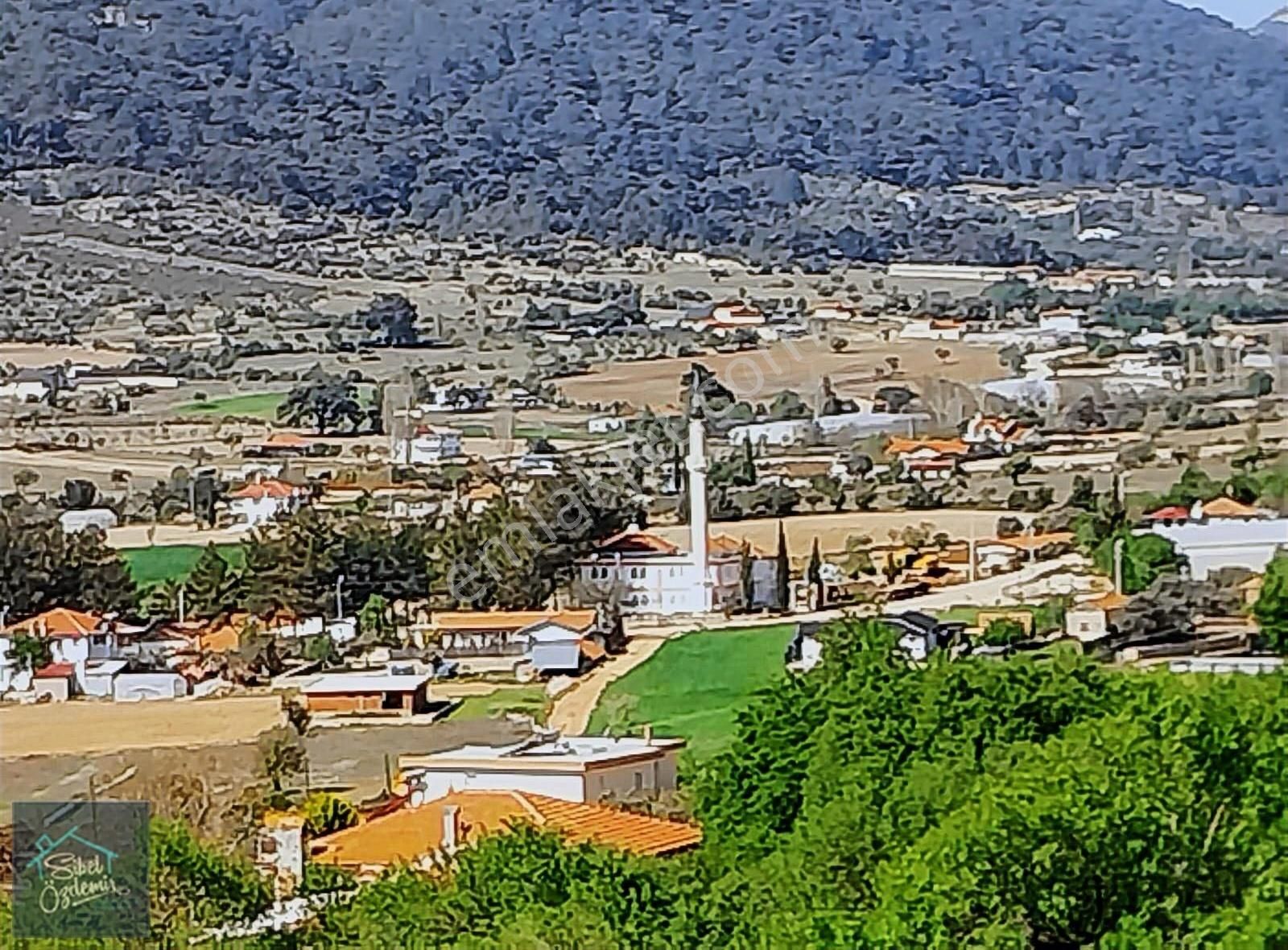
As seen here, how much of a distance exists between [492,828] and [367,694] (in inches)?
61.2

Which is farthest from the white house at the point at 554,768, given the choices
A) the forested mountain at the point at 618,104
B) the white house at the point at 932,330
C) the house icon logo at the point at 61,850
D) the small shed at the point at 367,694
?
the forested mountain at the point at 618,104

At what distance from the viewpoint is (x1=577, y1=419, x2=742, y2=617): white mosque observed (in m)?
5.29

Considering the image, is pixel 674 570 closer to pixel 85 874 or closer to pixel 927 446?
pixel 927 446

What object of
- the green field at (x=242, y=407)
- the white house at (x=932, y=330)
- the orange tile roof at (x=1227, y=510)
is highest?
the white house at (x=932, y=330)

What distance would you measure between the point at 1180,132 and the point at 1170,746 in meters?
5.14

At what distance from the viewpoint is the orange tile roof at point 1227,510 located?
591cm

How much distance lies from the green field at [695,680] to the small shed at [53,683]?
4.46 feet

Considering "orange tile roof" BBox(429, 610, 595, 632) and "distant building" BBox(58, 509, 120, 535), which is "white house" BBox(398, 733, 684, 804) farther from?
"distant building" BBox(58, 509, 120, 535)

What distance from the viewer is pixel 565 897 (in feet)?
8.82

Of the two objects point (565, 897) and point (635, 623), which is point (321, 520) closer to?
point (635, 623)

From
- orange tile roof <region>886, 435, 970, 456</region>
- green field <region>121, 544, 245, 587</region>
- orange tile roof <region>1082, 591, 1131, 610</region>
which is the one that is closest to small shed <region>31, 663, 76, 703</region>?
green field <region>121, 544, 245, 587</region>

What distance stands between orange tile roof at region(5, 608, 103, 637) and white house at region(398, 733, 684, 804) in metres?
0.99

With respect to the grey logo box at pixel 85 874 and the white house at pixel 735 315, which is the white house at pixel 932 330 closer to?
the white house at pixel 735 315

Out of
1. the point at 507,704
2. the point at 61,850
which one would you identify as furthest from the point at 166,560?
the point at 61,850
